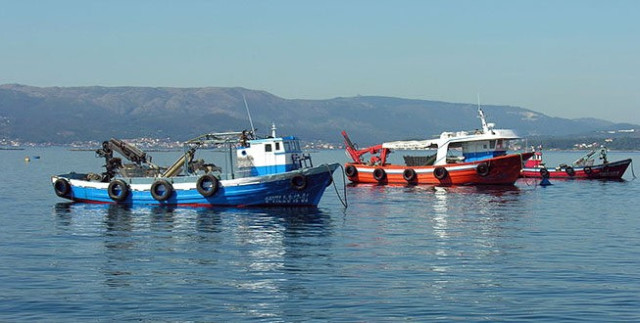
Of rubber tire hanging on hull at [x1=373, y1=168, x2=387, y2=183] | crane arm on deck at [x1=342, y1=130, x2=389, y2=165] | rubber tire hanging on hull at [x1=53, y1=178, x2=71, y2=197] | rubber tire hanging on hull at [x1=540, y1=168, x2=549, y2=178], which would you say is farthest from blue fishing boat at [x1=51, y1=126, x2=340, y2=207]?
rubber tire hanging on hull at [x1=540, y1=168, x2=549, y2=178]

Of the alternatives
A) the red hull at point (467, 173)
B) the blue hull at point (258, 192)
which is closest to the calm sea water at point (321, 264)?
the blue hull at point (258, 192)

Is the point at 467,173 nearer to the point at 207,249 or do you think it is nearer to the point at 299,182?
the point at 299,182

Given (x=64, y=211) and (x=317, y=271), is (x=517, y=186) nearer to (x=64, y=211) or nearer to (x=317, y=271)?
(x=64, y=211)

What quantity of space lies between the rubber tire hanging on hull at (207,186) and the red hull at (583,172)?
49799 millimetres

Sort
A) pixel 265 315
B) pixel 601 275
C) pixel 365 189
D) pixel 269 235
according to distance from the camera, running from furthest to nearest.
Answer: pixel 365 189
pixel 269 235
pixel 601 275
pixel 265 315

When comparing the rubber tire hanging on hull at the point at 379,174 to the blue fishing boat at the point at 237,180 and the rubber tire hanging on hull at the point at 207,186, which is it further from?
the rubber tire hanging on hull at the point at 207,186

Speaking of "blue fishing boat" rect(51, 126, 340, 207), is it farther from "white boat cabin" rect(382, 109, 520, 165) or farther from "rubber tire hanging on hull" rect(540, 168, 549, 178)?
"rubber tire hanging on hull" rect(540, 168, 549, 178)

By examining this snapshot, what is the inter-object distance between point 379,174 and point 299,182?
31.5 metres

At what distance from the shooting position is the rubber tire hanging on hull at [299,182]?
172 ft

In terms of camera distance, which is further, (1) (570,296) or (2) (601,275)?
(2) (601,275)

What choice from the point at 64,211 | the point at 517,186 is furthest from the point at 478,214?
the point at 517,186

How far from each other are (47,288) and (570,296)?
15.8 m

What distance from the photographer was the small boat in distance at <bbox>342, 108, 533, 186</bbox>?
256ft

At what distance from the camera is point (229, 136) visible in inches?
2216
